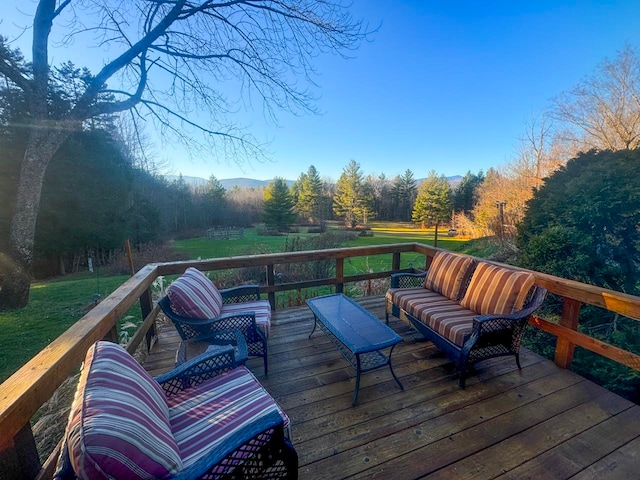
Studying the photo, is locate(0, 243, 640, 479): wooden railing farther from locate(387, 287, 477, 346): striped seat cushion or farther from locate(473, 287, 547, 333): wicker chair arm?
locate(387, 287, 477, 346): striped seat cushion

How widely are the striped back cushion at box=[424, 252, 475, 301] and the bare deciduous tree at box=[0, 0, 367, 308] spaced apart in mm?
3413


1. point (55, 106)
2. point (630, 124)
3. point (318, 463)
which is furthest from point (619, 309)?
point (630, 124)

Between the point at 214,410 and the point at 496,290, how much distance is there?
7.71ft

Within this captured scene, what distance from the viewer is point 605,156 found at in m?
3.91

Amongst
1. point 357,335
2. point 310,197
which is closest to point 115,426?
point 357,335

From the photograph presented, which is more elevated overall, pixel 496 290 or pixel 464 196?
pixel 464 196

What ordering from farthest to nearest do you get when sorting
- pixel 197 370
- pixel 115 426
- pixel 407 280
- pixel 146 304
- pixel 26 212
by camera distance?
pixel 26 212 < pixel 407 280 < pixel 146 304 < pixel 197 370 < pixel 115 426

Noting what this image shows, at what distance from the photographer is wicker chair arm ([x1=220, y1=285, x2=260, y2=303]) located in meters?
3.01

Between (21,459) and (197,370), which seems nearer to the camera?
(21,459)

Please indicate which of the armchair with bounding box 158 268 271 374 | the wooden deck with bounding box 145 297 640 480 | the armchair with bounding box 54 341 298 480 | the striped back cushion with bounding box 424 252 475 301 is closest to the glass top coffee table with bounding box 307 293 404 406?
the wooden deck with bounding box 145 297 640 480

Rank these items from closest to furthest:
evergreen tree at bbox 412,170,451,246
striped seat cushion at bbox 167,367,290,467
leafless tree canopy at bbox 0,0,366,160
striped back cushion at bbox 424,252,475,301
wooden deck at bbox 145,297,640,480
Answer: striped seat cushion at bbox 167,367,290,467, wooden deck at bbox 145,297,640,480, striped back cushion at bbox 424,252,475,301, leafless tree canopy at bbox 0,0,366,160, evergreen tree at bbox 412,170,451,246

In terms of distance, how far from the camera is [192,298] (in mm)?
2270

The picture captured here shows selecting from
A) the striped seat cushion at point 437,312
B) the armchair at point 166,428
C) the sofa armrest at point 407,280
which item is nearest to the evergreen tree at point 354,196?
the sofa armrest at point 407,280

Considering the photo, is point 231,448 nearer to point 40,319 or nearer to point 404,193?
point 40,319
